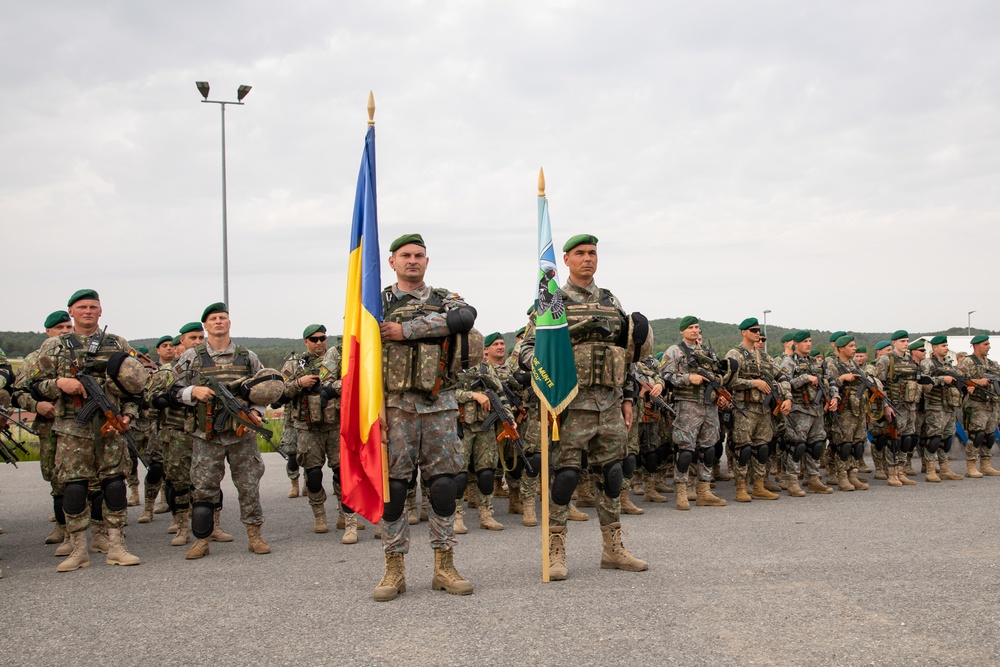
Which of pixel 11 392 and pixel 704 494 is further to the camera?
pixel 704 494

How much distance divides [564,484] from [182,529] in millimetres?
4248

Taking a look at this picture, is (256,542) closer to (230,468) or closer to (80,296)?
(230,468)

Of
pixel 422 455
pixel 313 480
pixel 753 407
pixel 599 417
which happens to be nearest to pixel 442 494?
pixel 422 455

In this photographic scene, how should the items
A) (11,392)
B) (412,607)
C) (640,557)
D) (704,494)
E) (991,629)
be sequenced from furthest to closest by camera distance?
(704,494) < (11,392) < (640,557) < (412,607) < (991,629)

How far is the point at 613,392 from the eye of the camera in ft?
18.9

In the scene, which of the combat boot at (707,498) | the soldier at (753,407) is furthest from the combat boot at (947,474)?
the combat boot at (707,498)

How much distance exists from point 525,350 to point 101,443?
12.4ft

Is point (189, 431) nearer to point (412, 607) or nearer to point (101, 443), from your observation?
point (101, 443)

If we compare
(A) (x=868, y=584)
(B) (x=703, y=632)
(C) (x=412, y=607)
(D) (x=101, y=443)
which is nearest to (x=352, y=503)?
(C) (x=412, y=607)

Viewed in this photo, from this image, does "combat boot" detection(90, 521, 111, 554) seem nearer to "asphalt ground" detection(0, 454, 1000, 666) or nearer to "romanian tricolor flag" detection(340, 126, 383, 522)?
"asphalt ground" detection(0, 454, 1000, 666)

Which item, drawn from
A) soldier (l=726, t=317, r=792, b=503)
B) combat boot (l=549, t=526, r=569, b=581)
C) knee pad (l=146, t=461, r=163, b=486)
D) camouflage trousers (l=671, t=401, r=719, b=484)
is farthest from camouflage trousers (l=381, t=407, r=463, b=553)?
soldier (l=726, t=317, r=792, b=503)

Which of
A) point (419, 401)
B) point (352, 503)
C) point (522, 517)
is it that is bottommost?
point (522, 517)

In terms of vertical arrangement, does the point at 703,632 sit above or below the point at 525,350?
below

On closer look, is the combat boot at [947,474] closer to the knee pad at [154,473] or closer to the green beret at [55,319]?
the knee pad at [154,473]
